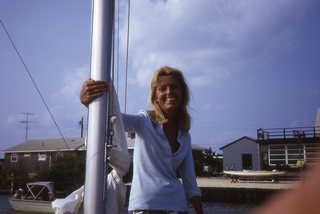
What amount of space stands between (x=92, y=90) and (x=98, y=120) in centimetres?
15

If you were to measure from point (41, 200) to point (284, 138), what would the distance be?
70.8 feet

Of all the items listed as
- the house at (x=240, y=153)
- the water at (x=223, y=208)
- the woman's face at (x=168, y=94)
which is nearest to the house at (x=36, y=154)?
the house at (x=240, y=153)

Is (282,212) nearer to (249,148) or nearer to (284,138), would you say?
(284,138)

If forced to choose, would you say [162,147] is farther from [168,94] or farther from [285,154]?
[285,154]

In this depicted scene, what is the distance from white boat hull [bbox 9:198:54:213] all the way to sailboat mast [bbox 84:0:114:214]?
77.2ft

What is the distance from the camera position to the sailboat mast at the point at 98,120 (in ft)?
5.28

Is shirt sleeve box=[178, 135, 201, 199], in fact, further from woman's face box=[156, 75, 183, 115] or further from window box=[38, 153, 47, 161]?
window box=[38, 153, 47, 161]

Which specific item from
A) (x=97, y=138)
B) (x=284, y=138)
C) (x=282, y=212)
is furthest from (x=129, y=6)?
(x=284, y=138)

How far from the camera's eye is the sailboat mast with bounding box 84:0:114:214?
5.28 feet

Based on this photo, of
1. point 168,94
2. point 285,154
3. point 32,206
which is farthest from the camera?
point 285,154

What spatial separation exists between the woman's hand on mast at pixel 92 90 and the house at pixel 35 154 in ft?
129

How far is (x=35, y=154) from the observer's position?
4381 centimetres

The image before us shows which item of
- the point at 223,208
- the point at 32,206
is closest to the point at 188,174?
the point at 223,208

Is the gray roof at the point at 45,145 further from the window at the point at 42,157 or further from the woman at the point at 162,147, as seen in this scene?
the woman at the point at 162,147
